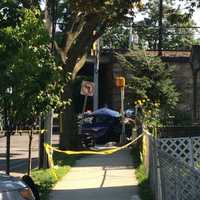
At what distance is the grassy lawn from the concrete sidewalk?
16 cm

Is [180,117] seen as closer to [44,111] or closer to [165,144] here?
[165,144]

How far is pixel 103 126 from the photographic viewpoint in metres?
33.0

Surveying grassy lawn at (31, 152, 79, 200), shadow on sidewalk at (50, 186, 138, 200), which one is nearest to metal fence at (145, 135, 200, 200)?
shadow on sidewalk at (50, 186, 138, 200)

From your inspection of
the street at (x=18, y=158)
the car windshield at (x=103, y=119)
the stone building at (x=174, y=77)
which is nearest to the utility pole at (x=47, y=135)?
the street at (x=18, y=158)

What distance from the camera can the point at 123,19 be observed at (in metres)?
20.4

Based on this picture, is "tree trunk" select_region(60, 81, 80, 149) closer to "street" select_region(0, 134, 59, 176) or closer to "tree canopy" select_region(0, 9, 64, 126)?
"street" select_region(0, 134, 59, 176)

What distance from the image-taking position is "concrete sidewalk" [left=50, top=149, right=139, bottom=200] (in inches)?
552

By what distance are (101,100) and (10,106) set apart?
44.0 meters

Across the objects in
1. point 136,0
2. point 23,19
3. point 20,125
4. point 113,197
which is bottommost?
point 113,197

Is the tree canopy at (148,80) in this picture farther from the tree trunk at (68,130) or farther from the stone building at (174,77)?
the tree trunk at (68,130)

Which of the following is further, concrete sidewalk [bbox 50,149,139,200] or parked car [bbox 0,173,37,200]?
concrete sidewalk [bbox 50,149,139,200]

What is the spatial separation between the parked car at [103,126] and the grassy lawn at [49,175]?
29.6 ft

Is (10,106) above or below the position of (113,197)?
above

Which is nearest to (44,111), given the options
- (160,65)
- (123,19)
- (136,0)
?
(136,0)
